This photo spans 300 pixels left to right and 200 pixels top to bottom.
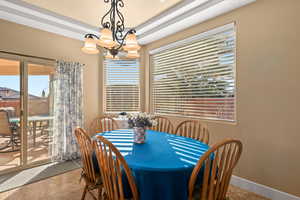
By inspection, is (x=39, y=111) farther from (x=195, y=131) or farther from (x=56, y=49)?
(x=195, y=131)

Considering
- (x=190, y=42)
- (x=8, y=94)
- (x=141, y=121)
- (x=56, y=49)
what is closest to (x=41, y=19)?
(x=56, y=49)

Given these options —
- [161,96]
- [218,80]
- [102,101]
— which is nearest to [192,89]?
[218,80]

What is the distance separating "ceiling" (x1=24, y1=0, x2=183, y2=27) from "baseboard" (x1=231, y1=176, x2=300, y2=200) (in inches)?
118

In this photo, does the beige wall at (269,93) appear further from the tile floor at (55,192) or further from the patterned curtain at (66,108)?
the patterned curtain at (66,108)

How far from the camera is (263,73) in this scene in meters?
2.15

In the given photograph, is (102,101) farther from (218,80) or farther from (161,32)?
(218,80)

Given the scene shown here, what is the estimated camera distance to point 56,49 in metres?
3.24

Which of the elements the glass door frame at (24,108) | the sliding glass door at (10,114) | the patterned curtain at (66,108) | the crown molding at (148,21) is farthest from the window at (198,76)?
the sliding glass door at (10,114)

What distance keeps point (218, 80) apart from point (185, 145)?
1.45m

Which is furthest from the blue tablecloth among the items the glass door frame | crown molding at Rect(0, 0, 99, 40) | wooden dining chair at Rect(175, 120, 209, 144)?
crown molding at Rect(0, 0, 99, 40)

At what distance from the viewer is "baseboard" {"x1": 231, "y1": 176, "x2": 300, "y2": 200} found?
6.42ft

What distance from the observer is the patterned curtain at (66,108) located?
319cm

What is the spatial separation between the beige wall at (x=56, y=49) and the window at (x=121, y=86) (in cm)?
22

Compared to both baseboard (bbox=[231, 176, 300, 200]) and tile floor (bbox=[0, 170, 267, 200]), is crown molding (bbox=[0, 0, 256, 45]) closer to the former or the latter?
baseboard (bbox=[231, 176, 300, 200])
